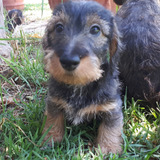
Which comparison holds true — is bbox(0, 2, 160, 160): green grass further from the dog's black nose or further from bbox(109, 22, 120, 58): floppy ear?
bbox(109, 22, 120, 58): floppy ear

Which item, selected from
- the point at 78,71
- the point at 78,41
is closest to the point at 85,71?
the point at 78,71

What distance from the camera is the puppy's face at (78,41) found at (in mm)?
2082

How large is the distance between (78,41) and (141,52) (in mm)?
1230

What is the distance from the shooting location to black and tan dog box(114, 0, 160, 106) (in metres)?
3.07

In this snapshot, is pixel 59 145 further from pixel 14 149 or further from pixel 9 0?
pixel 9 0

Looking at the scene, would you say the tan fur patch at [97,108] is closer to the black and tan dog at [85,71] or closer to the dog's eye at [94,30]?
the black and tan dog at [85,71]

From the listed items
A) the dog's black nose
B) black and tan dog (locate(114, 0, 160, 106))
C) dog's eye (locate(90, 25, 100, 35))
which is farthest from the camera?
black and tan dog (locate(114, 0, 160, 106))

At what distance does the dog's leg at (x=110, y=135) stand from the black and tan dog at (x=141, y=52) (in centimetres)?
68

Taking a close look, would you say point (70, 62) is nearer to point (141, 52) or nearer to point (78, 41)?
point (78, 41)

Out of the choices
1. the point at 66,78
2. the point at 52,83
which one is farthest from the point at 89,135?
the point at 66,78

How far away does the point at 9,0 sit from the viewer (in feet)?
34.7

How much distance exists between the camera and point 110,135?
278 cm

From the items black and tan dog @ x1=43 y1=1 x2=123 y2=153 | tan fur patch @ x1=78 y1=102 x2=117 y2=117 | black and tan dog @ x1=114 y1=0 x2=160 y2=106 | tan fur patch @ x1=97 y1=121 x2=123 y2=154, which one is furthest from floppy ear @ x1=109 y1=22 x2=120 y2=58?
tan fur patch @ x1=97 y1=121 x2=123 y2=154

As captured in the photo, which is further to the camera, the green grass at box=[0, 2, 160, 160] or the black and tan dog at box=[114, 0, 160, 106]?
the black and tan dog at box=[114, 0, 160, 106]
